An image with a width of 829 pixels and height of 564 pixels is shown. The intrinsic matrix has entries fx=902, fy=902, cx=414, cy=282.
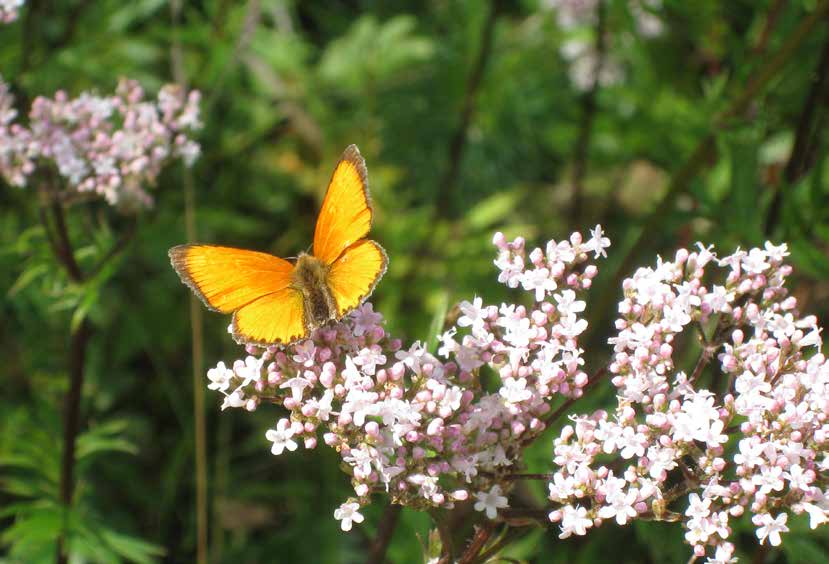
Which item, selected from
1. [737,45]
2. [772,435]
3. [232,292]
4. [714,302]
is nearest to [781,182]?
[737,45]

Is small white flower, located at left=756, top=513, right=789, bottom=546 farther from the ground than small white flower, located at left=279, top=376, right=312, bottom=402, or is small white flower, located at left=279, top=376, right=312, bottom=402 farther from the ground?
small white flower, located at left=279, top=376, right=312, bottom=402

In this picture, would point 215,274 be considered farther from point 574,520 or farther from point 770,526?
point 770,526

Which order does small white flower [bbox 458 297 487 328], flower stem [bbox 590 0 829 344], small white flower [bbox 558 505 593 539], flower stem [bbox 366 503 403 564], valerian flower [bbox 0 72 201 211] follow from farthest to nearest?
flower stem [bbox 590 0 829 344] < valerian flower [bbox 0 72 201 211] < flower stem [bbox 366 503 403 564] < small white flower [bbox 458 297 487 328] < small white flower [bbox 558 505 593 539]

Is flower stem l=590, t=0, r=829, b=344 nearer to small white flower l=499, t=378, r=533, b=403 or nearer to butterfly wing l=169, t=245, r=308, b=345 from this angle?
small white flower l=499, t=378, r=533, b=403

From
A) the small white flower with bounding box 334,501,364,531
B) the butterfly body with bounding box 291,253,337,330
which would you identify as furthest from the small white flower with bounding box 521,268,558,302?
the small white flower with bounding box 334,501,364,531

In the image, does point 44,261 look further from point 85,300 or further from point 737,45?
point 737,45

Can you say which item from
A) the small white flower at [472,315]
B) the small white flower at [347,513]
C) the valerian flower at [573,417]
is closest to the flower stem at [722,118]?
the valerian flower at [573,417]

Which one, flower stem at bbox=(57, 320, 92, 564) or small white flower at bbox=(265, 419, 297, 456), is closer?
small white flower at bbox=(265, 419, 297, 456)

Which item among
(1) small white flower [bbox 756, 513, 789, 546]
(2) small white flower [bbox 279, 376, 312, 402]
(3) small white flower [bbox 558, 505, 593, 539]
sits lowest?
(1) small white flower [bbox 756, 513, 789, 546]
